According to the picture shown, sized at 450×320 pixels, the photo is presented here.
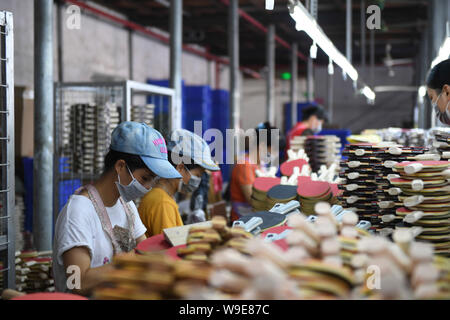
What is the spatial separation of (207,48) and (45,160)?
14.7m

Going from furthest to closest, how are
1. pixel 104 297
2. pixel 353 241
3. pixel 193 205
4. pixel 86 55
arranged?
pixel 86 55, pixel 193 205, pixel 353 241, pixel 104 297

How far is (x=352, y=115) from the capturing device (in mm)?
19844

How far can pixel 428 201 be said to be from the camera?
86.7 inches

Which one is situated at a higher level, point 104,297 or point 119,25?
point 119,25

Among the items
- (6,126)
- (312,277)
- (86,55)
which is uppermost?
(86,55)

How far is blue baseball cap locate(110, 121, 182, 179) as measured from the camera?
2336 millimetres

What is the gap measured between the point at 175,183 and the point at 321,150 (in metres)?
3.91

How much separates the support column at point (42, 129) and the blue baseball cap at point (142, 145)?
7.39 feet

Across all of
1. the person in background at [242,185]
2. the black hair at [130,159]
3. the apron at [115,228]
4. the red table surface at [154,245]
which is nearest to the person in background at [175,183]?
the apron at [115,228]

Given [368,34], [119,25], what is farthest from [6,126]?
[368,34]

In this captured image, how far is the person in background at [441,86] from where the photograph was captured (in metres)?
2.86

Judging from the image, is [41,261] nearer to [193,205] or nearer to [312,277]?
[193,205]

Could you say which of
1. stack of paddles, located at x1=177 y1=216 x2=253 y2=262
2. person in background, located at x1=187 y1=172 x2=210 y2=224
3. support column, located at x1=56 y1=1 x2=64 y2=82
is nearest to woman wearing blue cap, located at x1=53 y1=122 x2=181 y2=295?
stack of paddles, located at x1=177 y1=216 x2=253 y2=262

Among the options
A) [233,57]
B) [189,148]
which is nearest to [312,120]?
[233,57]
